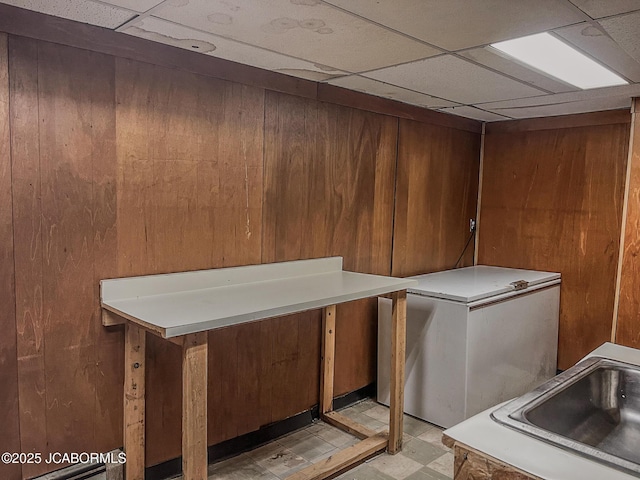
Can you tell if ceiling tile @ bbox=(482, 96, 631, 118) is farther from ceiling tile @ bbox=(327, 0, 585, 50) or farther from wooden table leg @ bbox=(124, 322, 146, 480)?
wooden table leg @ bbox=(124, 322, 146, 480)

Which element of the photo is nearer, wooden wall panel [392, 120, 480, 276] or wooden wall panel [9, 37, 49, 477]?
wooden wall panel [9, 37, 49, 477]

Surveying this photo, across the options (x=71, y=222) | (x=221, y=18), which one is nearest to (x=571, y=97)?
(x=221, y=18)

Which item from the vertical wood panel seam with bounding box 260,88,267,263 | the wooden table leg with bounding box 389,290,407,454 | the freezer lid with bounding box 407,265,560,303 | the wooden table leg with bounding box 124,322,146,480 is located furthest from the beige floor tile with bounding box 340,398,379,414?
the wooden table leg with bounding box 124,322,146,480

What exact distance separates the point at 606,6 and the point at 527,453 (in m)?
1.57

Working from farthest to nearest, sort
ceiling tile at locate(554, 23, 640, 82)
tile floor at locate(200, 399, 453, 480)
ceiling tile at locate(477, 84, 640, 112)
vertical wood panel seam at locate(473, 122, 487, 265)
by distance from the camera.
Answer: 1. vertical wood panel seam at locate(473, 122, 487, 265)
2. ceiling tile at locate(477, 84, 640, 112)
3. tile floor at locate(200, 399, 453, 480)
4. ceiling tile at locate(554, 23, 640, 82)

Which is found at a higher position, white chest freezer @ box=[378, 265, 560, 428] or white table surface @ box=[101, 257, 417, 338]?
white table surface @ box=[101, 257, 417, 338]

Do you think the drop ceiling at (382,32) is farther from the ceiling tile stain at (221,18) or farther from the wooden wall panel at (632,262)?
the wooden wall panel at (632,262)

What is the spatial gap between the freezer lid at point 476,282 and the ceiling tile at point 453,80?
4.26 ft

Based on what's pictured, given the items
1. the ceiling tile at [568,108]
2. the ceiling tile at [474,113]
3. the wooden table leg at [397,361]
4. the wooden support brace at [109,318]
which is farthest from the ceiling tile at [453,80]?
the wooden support brace at [109,318]

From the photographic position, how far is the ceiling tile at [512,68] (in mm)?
2330

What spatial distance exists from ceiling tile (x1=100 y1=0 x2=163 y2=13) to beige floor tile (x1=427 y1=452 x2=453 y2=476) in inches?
105

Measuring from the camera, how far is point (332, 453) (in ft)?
9.39

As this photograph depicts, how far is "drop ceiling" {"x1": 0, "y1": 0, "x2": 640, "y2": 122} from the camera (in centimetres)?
180

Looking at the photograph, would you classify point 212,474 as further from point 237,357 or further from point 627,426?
point 627,426
